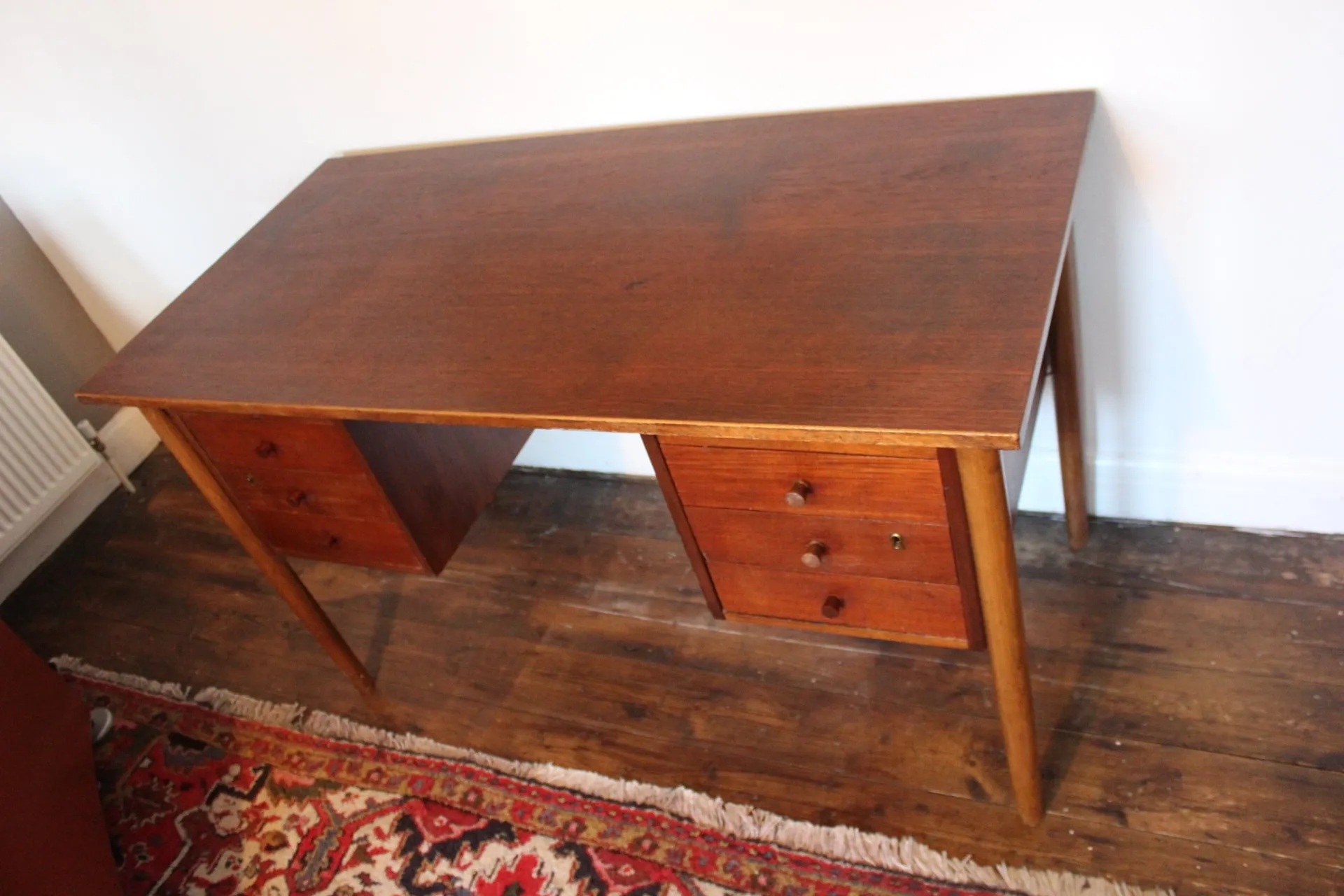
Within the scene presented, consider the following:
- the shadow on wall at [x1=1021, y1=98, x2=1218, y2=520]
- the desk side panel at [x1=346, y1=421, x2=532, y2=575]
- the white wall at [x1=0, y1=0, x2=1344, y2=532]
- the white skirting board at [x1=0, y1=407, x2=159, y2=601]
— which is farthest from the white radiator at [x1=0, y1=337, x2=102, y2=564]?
the shadow on wall at [x1=1021, y1=98, x2=1218, y2=520]

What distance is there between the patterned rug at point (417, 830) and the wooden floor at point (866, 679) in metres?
0.04

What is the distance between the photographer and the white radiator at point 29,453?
2.14 m

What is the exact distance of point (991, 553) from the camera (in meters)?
1.01

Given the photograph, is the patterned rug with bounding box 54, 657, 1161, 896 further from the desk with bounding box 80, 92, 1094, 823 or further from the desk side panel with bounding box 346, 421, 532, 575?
the desk side panel with bounding box 346, 421, 532, 575

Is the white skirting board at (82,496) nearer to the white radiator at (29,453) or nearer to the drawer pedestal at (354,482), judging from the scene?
the white radiator at (29,453)

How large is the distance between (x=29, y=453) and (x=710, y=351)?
71.9 inches

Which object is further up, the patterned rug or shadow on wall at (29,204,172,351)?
shadow on wall at (29,204,172,351)

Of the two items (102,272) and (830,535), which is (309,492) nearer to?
(830,535)

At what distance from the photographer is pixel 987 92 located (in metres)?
1.32

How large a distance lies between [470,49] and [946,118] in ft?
2.38

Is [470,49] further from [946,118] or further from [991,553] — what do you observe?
[991,553]

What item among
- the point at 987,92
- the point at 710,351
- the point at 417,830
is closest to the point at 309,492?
the point at 417,830

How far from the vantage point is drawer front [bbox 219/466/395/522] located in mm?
1400

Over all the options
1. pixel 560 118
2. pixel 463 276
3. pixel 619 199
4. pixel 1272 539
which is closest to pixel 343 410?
pixel 463 276
